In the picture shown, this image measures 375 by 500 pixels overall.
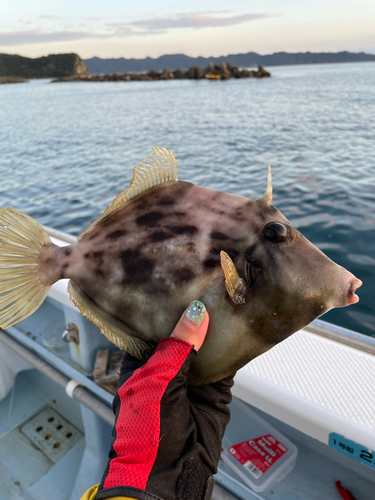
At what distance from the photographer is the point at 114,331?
155cm

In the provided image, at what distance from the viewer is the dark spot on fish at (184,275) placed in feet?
4.65

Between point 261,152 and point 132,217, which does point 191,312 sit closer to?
point 132,217

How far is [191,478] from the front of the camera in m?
1.44

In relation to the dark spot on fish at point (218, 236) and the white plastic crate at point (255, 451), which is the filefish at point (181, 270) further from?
the white plastic crate at point (255, 451)

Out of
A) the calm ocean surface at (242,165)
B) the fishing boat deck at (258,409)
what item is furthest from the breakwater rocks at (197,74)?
the fishing boat deck at (258,409)

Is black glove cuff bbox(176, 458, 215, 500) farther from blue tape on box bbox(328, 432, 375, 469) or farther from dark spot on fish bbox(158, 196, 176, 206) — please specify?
dark spot on fish bbox(158, 196, 176, 206)

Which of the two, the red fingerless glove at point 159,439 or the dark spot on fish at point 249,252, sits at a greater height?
the dark spot on fish at point 249,252

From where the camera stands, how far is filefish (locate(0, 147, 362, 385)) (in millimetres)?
1361

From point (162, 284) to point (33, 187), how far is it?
1494 cm

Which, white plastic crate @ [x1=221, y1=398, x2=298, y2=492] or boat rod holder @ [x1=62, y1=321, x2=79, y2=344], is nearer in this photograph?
Result: white plastic crate @ [x1=221, y1=398, x2=298, y2=492]

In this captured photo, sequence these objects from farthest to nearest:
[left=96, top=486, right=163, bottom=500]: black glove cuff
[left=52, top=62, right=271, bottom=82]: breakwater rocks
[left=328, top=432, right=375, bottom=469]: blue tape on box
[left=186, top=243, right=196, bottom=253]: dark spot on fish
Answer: [left=52, top=62, right=271, bottom=82]: breakwater rocks → [left=328, top=432, right=375, bottom=469]: blue tape on box → [left=186, top=243, right=196, bottom=253]: dark spot on fish → [left=96, top=486, right=163, bottom=500]: black glove cuff

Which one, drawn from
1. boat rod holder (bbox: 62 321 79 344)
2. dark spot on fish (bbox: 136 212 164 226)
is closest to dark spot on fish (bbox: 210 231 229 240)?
dark spot on fish (bbox: 136 212 164 226)

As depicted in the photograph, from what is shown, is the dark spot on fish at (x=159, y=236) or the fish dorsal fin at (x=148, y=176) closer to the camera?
the dark spot on fish at (x=159, y=236)

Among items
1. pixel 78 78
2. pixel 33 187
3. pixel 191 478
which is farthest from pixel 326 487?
pixel 78 78
